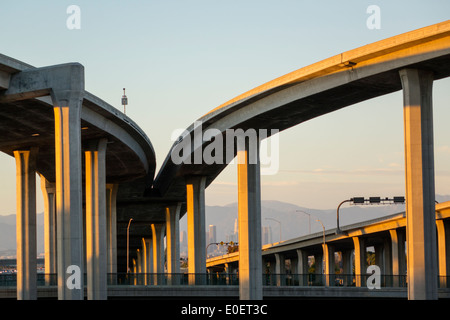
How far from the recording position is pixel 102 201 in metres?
53.9

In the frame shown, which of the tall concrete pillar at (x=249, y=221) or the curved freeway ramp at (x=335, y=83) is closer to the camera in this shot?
the curved freeway ramp at (x=335, y=83)

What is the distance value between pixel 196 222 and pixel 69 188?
34168 mm

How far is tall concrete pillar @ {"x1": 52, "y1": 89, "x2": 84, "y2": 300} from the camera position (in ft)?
117

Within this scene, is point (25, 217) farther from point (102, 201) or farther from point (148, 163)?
point (148, 163)

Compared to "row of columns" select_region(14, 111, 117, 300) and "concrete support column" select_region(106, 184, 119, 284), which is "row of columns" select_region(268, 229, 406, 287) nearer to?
"row of columns" select_region(14, 111, 117, 300)

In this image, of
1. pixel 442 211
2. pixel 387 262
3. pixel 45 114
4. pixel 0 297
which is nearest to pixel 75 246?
pixel 45 114

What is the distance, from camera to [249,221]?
161 ft

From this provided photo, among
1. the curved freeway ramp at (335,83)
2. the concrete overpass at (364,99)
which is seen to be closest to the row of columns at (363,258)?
the concrete overpass at (364,99)

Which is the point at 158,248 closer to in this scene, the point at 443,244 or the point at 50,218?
the point at 50,218

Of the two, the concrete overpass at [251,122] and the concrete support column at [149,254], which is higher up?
the concrete overpass at [251,122]

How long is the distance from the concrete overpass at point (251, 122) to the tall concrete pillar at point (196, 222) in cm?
682

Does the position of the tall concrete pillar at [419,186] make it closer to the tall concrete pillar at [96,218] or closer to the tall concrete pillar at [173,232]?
the tall concrete pillar at [96,218]

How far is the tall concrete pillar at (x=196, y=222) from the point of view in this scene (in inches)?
2670

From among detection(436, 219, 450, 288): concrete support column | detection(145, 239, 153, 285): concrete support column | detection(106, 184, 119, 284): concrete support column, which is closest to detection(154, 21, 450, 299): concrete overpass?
detection(106, 184, 119, 284): concrete support column
